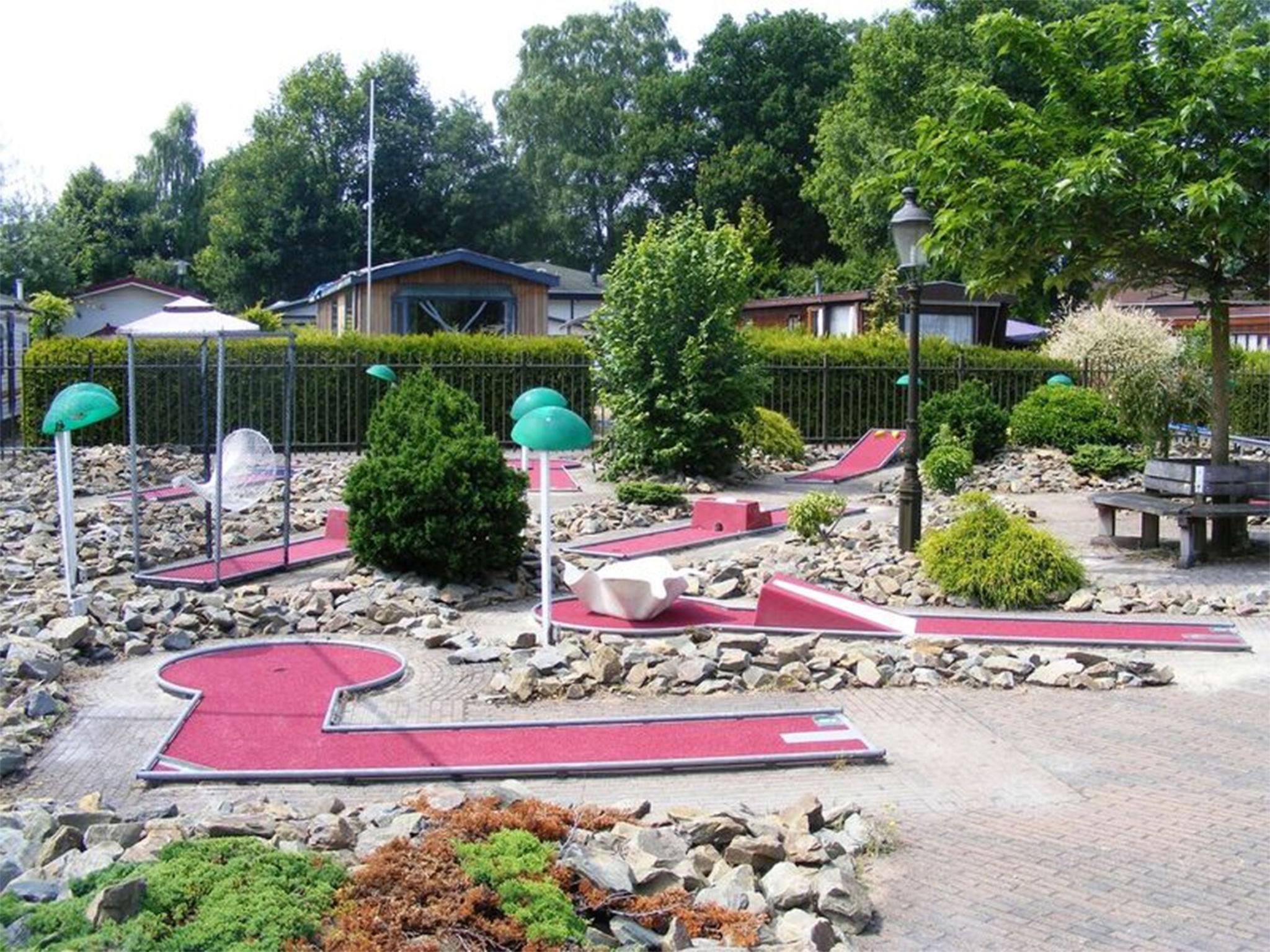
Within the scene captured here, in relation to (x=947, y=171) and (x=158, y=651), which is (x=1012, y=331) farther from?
(x=158, y=651)

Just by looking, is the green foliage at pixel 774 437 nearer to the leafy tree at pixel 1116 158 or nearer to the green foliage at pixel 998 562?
the leafy tree at pixel 1116 158

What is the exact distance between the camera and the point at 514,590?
1078 centimetres

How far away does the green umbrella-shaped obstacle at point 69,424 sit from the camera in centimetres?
977

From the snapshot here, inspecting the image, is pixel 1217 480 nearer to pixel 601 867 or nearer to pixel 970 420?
pixel 970 420

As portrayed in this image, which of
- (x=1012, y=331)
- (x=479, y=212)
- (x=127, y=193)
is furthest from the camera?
(x=127, y=193)

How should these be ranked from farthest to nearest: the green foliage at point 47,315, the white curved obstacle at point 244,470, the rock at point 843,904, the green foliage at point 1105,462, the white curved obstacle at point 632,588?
the green foliage at point 47,315, the green foliage at point 1105,462, the white curved obstacle at point 244,470, the white curved obstacle at point 632,588, the rock at point 843,904

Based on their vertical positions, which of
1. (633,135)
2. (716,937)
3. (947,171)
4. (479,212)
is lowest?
(716,937)

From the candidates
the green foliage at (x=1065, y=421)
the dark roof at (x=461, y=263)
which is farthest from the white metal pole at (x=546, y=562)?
the dark roof at (x=461, y=263)

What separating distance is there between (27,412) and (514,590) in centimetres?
1392

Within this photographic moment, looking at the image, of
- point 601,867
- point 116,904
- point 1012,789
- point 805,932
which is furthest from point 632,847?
point 1012,789

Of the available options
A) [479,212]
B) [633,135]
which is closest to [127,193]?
[479,212]

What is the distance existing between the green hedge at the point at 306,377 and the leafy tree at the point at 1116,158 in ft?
36.0

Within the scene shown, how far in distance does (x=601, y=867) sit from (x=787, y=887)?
2.17ft

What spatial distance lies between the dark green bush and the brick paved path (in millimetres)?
11406
